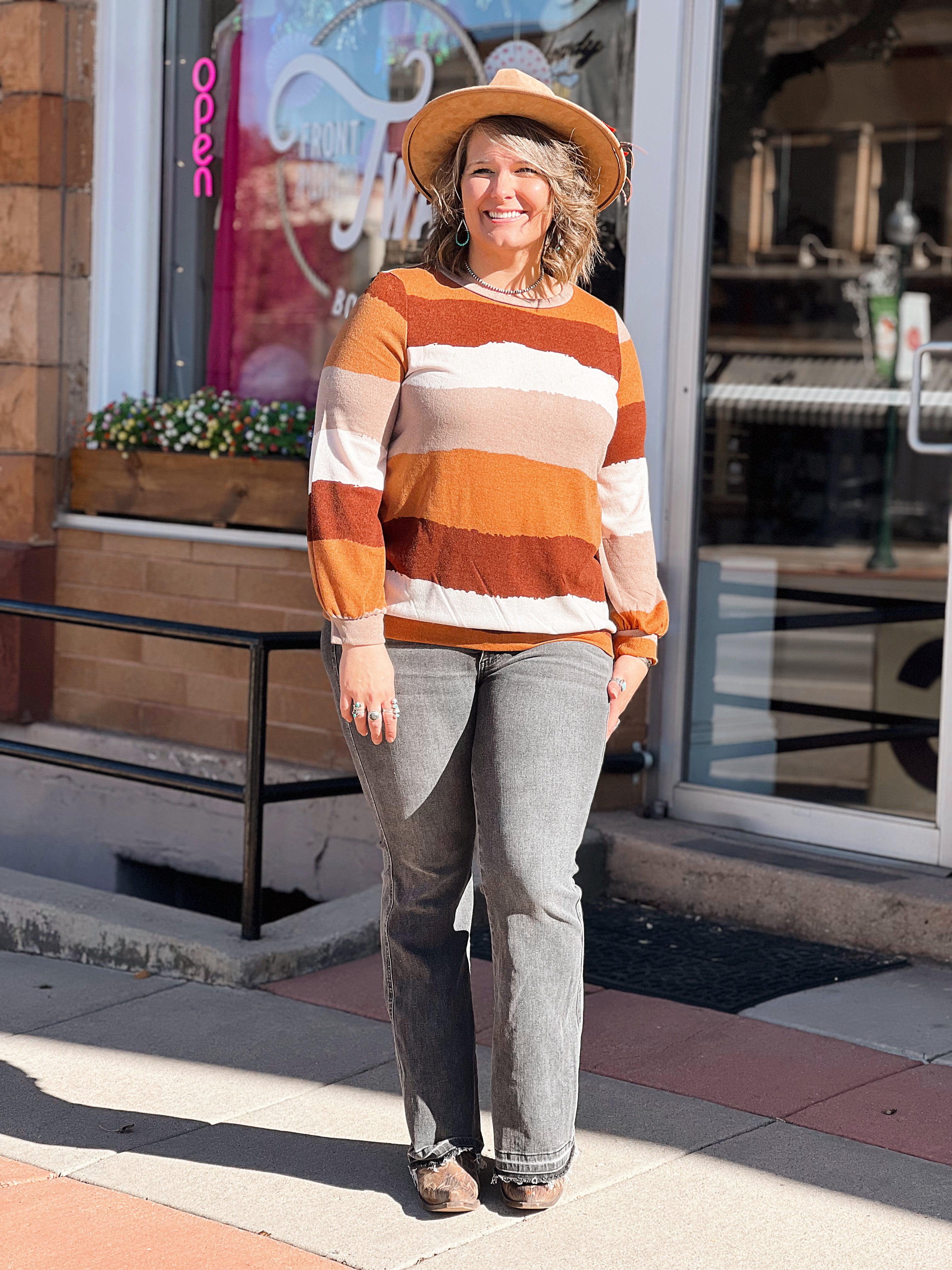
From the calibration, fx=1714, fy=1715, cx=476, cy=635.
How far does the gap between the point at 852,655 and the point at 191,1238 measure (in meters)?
6.52

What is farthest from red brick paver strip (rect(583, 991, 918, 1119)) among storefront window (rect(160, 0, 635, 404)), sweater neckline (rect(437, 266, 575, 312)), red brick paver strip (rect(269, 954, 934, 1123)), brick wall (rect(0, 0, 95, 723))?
brick wall (rect(0, 0, 95, 723))

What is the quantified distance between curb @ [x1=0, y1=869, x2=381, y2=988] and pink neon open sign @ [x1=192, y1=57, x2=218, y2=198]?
112 inches

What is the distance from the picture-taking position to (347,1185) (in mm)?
3113

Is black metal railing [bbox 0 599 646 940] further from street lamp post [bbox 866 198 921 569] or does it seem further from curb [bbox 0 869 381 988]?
street lamp post [bbox 866 198 921 569]

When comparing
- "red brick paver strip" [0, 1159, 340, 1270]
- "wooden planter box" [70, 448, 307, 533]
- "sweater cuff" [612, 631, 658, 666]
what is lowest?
"red brick paver strip" [0, 1159, 340, 1270]

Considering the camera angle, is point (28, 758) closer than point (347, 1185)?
No

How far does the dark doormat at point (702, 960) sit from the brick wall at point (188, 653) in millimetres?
1304

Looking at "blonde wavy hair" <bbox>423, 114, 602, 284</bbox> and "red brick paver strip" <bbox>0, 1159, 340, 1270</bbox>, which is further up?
"blonde wavy hair" <bbox>423, 114, 602, 284</bbox>

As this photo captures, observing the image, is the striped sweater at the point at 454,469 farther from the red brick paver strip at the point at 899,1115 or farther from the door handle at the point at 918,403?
the door handle at the point at 918,403

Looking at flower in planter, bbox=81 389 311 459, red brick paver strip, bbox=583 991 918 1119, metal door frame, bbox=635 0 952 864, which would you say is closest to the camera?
red brick paver strip, bbox=583 991 918 1119

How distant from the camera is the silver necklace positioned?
115 inches

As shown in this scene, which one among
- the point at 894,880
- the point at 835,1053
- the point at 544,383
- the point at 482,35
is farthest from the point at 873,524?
the point at 544,383

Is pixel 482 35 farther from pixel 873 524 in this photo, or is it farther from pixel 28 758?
pixel 873 524

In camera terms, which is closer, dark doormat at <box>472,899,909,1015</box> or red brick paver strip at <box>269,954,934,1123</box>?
red brick paver strip at <box>269,954,934,1123</box>
